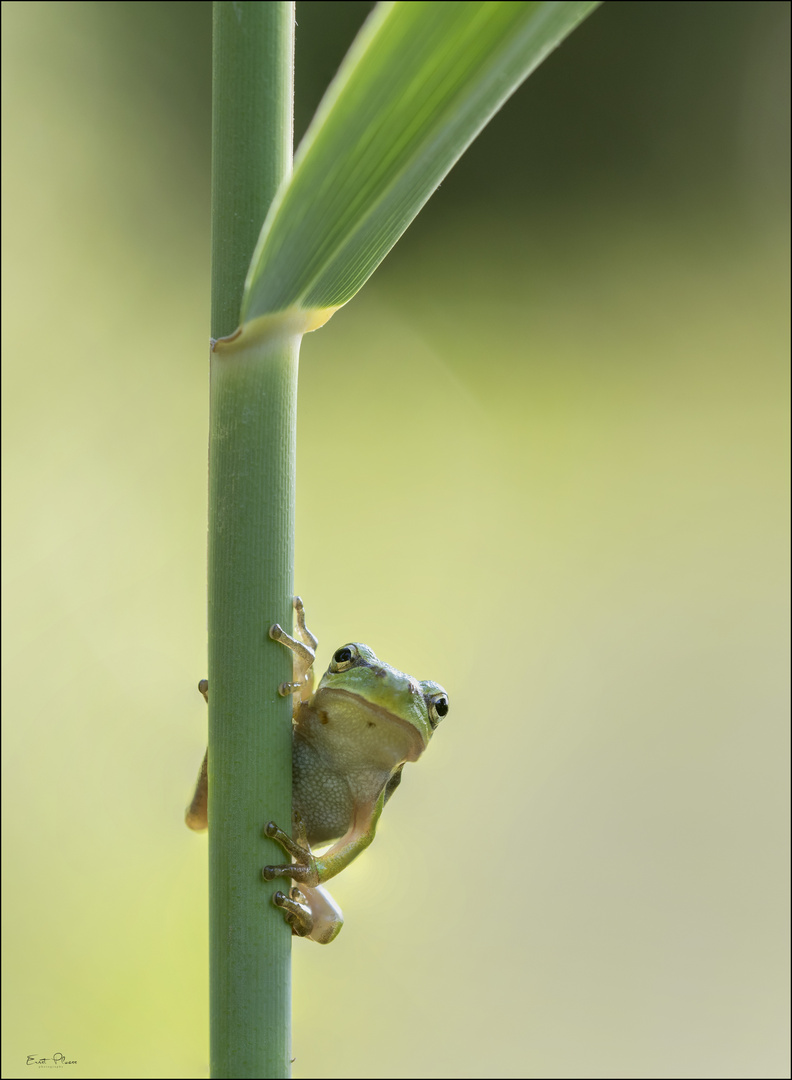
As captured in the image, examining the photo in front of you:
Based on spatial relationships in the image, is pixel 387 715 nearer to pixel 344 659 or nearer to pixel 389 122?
pixel 344 659

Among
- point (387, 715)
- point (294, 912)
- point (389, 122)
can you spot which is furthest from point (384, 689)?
point (389, 122)

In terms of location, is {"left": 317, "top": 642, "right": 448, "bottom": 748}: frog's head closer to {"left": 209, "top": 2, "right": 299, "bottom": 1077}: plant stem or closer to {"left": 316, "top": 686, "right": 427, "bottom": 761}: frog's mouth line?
{"left": 316, "top": 686, "right": 427, "bottom": 761}: frog's mouth line

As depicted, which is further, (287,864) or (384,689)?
(384,689)

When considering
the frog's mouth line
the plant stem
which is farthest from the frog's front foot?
the frog's mouth line

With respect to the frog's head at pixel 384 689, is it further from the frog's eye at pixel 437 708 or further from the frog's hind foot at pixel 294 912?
the frog's hind foot at pixel 294 912

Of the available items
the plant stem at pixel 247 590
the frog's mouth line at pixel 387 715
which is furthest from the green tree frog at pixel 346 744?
the plant stem at pixel 247 590

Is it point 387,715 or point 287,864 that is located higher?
point 387,715

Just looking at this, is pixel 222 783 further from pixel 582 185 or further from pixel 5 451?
pixel 582 185
